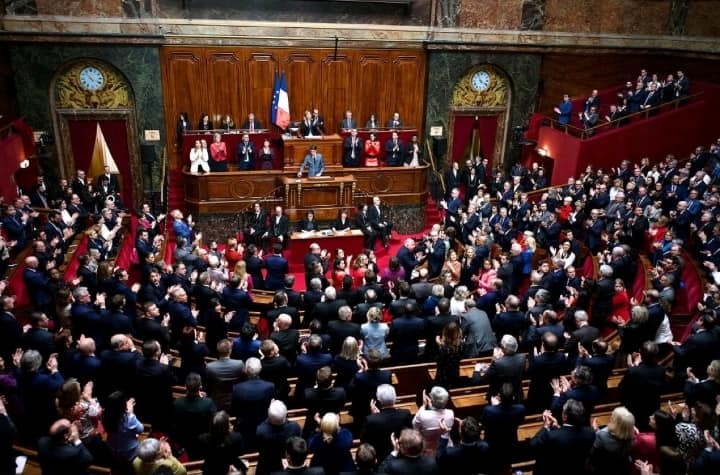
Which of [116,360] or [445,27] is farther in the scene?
[445,27]

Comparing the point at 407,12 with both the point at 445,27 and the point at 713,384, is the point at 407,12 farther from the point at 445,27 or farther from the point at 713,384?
the point at 713,384

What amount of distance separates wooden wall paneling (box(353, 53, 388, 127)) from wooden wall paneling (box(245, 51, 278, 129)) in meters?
2.19

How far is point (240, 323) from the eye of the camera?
660 cm

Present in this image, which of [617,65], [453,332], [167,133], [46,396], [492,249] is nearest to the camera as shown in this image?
[46,396]

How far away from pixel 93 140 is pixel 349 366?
10910 mm

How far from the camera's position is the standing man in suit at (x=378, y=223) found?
11984 mm

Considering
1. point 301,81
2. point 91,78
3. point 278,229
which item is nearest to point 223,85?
point 301,81

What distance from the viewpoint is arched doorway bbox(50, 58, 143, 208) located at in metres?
12.7

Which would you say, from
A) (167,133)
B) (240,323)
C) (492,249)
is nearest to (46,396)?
(240,323)

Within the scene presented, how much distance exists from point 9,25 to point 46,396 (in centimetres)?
1047

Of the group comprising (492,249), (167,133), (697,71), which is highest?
(697,71)

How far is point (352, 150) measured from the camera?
1324 cm

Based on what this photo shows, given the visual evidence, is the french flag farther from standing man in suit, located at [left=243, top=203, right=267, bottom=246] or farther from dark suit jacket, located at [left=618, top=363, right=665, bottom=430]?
dark suit jacket, located at [left=618, top=363, right=665, bottom=430]

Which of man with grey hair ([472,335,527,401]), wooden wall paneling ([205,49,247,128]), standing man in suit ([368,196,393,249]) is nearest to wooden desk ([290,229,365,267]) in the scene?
standing man in suit ([368,196,393,249])
